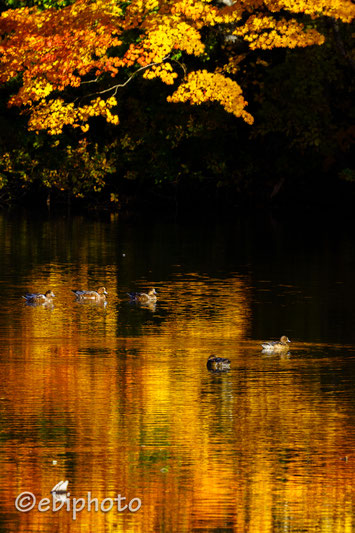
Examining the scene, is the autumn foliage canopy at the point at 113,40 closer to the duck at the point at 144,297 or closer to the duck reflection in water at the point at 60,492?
the duck at the point at 144,297

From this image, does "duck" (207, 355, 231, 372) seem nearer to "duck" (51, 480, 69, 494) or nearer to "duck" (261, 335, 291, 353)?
"duck" (261, 335, 291, 353)

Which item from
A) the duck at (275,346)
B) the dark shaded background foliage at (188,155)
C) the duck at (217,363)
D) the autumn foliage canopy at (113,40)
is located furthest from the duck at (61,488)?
the dark shaded background foliage at (188,155)

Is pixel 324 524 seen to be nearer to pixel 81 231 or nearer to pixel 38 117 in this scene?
pixel 38 117

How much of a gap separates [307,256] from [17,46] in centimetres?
878

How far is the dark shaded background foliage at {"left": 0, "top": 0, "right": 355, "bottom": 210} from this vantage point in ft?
166

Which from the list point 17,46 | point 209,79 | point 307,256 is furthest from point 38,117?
point 307,256

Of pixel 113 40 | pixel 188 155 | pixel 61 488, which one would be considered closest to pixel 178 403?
pixel 61 488

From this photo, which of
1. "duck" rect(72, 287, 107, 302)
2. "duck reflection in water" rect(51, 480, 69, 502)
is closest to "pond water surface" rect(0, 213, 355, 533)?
"duck reflection in water" rect(51, 480, 69, 502)

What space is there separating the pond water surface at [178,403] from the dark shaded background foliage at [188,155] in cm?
2196

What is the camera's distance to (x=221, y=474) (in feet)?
36.7

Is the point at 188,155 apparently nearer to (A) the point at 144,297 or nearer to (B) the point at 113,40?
(B) the point at 113,40

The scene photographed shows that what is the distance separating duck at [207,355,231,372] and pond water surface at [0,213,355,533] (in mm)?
212

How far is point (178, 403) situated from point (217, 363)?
2.25 meters

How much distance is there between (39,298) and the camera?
22.1 metres
